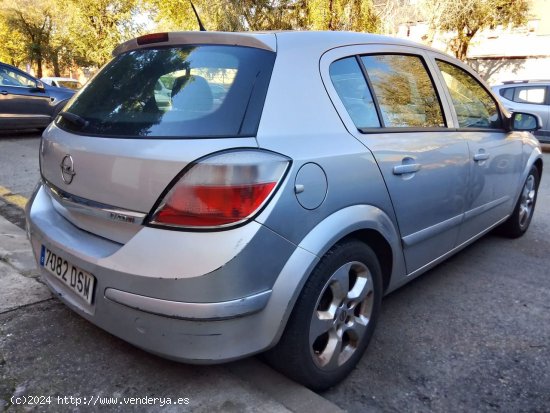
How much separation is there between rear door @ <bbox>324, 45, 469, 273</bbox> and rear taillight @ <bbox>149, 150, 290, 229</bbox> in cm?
68

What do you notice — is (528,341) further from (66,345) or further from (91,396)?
(66,345)

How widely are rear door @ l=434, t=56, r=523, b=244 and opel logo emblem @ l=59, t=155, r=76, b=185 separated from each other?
2335 mm

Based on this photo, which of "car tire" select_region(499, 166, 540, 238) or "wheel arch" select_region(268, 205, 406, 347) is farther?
"car tire" select_region(499, 166, 540, 238)

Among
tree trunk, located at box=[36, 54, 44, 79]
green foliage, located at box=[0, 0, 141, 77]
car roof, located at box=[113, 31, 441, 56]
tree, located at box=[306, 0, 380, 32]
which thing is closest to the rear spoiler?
car roof, located at box=[113, 31, 441, 56]

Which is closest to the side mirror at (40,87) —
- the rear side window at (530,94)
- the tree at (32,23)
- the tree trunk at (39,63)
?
the rear side window at (530,94)

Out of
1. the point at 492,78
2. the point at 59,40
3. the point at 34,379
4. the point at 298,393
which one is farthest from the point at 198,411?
the point at 59,40

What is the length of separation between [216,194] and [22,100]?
31.3 feet

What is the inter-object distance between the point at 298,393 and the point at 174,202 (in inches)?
40.1

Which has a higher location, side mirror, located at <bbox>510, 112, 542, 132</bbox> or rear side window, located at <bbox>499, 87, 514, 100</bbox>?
side mirror, located at <bbox>510, 112, 542, 132</bbox>

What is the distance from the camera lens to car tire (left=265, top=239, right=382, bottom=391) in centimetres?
199

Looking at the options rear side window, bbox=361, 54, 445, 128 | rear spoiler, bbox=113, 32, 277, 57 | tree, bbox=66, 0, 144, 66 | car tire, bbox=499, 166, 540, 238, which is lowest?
car tire, bbox=499, 166, 540, 238

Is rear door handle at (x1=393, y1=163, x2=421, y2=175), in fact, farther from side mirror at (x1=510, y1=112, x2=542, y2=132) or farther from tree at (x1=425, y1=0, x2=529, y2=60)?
tree at (x1=425, y1=0, x2=529, y2=60)

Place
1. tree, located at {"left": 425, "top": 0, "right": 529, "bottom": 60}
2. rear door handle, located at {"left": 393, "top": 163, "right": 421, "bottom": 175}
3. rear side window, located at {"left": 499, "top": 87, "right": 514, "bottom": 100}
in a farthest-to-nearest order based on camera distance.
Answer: tree, located at {"left": 425, "top": 0, "right": 529, "bottom": 60} < rear side window, located at {"left": 499, "top": 87, "right": 514, "bottom": 100} < rear door handle, located at {"left": 393, "top": 163, "right": 421, "bottom": 175}

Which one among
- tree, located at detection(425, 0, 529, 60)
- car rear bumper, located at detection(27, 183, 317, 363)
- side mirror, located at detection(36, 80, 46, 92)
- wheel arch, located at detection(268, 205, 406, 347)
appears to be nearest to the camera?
car rear bumper, located at detection(27, 183, 317, 363)
